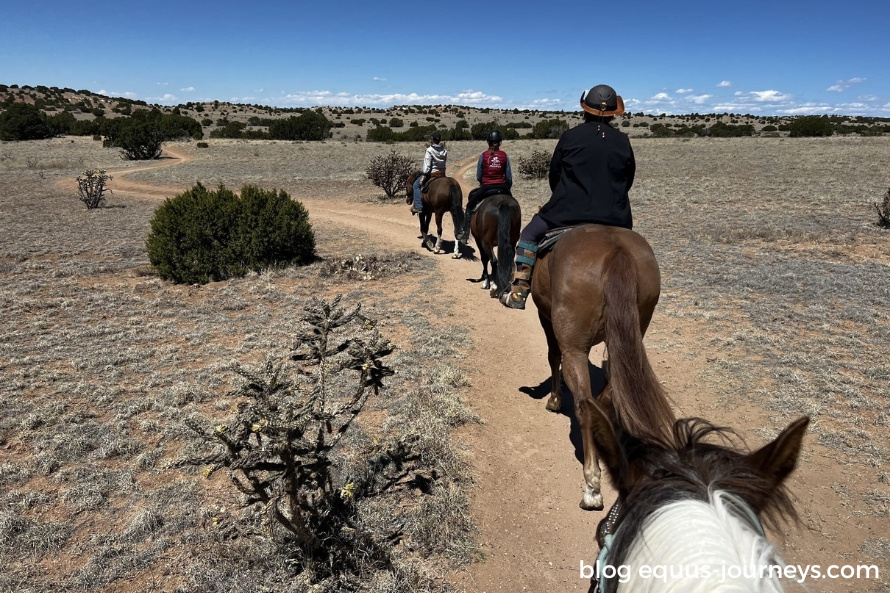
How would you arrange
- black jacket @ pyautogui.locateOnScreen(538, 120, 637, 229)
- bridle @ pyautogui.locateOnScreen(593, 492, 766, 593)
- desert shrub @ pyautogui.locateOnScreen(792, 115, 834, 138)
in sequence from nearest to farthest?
bridle @ pyautogui.locateOnScreen(593, 492, 766, 593), black jacket @ pyautogui.locateOnScreen(538, 120, 637, 229), desert shrub @ pyautogui.locateOnScreen(792, 115, 834, 138)

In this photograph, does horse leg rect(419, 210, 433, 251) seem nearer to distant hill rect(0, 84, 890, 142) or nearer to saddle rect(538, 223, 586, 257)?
saddle rect(538, 223, 586, 257)

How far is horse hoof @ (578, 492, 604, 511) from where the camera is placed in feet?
11.6

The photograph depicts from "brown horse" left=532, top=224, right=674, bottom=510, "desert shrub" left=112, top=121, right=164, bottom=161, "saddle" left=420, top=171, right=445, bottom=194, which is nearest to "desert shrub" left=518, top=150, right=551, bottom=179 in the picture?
"saddle" left=420, top=171, right=445, bottom=194

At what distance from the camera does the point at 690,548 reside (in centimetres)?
104

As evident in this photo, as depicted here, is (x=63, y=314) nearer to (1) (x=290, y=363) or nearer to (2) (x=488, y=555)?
(1) (x=290, y=363)

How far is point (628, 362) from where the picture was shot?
2611mm

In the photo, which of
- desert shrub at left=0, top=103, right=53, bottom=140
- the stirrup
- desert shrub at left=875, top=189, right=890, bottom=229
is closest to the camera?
the stirrup

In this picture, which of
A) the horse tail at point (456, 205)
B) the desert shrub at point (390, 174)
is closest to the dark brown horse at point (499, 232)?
the horse tail at point (456, 205)

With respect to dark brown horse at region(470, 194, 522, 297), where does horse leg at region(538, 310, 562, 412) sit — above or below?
below

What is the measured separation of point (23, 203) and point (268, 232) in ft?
45.8

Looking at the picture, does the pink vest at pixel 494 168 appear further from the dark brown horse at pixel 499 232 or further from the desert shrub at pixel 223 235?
the desert shrub at pixel 223 235

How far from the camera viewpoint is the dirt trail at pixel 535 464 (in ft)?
10.6

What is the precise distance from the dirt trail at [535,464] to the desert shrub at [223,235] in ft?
14.2

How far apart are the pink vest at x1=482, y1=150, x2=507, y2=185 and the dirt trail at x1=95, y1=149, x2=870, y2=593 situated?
7.78ft
